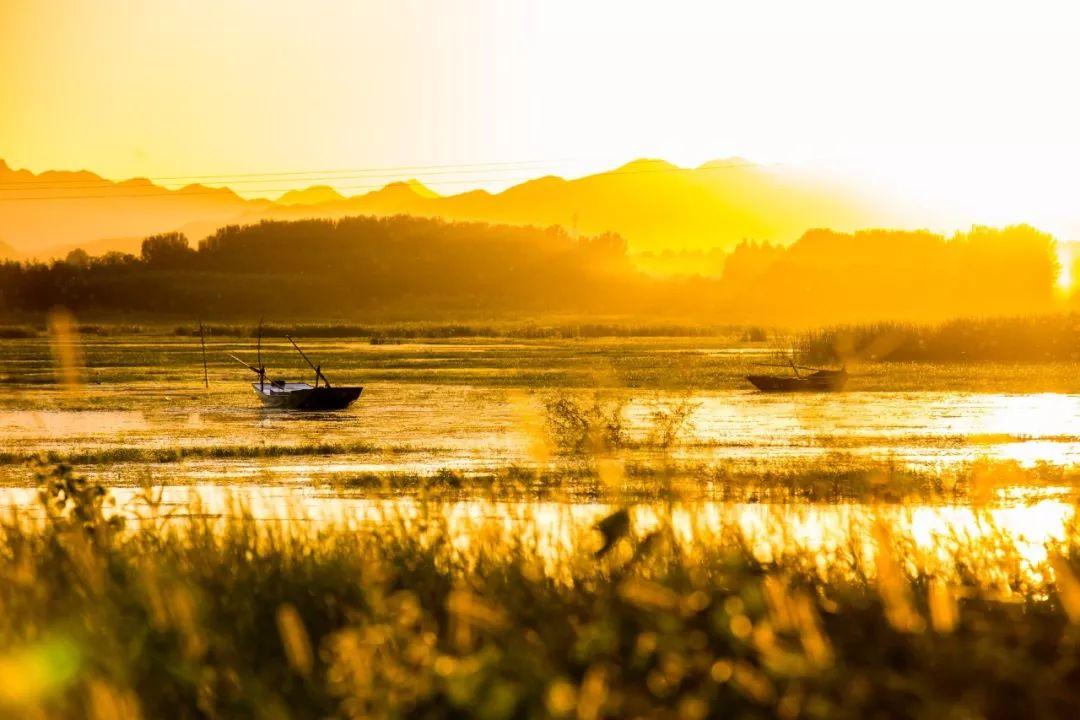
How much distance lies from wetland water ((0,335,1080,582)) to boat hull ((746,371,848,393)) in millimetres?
1070

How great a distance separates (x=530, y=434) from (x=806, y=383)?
78.0 ft

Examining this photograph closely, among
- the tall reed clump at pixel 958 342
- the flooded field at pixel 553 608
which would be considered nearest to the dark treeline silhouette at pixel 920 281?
the tall reed clump at pixel 958 342

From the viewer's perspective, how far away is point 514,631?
10.6 m

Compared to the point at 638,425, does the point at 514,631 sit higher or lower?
higher

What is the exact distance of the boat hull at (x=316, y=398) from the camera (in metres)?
52.2

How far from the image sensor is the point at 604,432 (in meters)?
37.4


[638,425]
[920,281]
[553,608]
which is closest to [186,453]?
[638,425]

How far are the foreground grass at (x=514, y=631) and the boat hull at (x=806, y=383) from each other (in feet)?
155

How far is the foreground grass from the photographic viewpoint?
9.50 meters

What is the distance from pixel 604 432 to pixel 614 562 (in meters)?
25.3

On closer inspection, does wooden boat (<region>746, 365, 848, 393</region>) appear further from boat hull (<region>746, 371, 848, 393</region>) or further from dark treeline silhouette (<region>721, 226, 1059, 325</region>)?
dark treeline silhouette (<region>721, 226, 1059, 325</region>)

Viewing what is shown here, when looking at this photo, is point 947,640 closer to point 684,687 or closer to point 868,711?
point 868,711

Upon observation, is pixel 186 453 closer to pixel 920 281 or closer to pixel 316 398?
pixel 316 398

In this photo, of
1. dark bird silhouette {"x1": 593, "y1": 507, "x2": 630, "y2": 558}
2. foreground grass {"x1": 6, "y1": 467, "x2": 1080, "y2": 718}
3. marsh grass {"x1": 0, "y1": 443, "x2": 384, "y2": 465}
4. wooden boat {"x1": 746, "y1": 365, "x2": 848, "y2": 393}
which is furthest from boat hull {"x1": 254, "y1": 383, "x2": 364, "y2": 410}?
dark bird silhouette {"x1": 593, "y1": 507, "x2": 630, "y2": 558}
